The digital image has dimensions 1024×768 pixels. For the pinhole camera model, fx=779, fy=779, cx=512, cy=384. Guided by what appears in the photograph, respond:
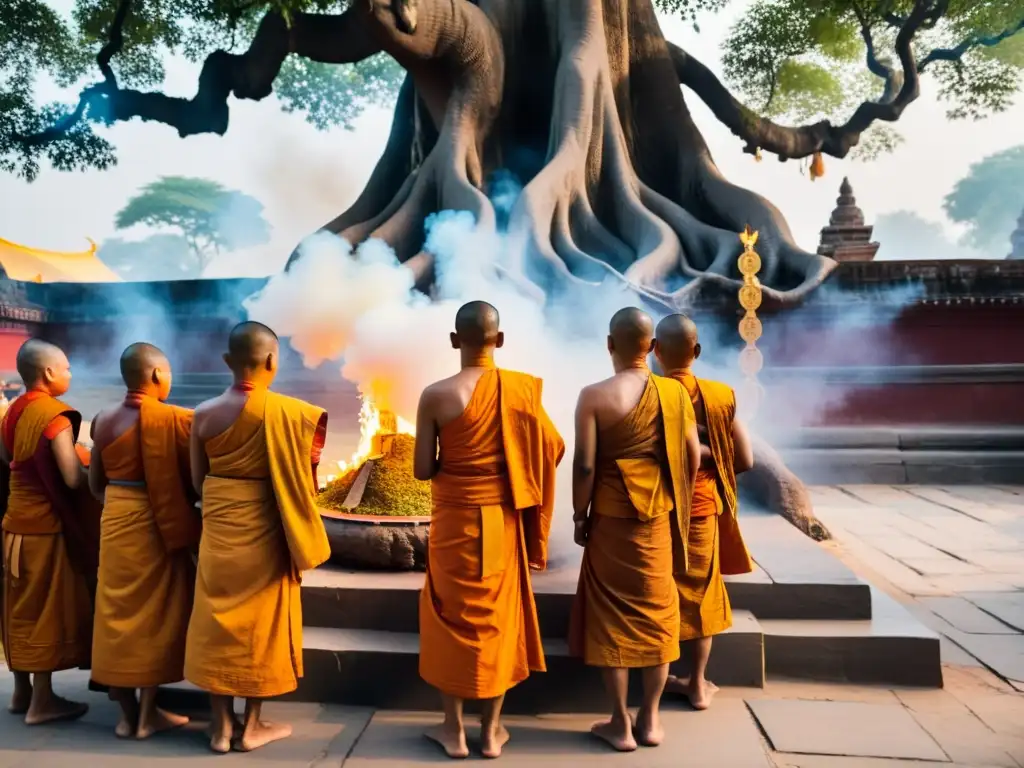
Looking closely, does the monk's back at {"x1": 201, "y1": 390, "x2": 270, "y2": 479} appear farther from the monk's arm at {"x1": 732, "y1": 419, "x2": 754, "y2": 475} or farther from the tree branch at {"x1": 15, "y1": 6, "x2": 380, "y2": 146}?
the tree branch at {"x1": 15, "y1": 6, "x2": 380, "y2": 146}

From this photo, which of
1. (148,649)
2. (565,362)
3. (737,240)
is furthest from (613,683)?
(737,240)

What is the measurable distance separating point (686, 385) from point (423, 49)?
21.4 ft

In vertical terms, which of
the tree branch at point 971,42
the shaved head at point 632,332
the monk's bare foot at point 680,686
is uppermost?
the tree branch at point 971,42

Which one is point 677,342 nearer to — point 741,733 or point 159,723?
point 741,733

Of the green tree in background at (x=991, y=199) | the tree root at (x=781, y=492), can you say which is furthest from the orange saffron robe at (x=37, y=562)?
A: the green tree in background at (x=991, y=199)

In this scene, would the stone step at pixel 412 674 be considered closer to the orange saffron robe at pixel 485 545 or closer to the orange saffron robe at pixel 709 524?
the orange saffron robe at pixel 709 524

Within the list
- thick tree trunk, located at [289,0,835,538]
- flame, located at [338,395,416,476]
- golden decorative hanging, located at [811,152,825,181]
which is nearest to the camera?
flame, located at [338,395,416,476]

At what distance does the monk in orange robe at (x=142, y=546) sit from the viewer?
268 centimetres

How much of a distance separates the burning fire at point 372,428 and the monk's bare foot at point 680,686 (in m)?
2.00

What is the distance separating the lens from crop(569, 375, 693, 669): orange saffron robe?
262cm

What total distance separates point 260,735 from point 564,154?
7.26 meters

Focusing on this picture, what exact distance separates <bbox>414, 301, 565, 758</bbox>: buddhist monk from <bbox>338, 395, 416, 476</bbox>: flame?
1.65 metres

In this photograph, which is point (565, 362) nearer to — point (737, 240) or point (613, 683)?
point (737, 240)

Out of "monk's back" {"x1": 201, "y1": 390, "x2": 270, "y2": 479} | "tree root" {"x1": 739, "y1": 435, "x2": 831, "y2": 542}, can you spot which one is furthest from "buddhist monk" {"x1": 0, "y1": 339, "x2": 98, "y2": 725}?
"tree root" {"x1": 739, "y1": 435, "x2": 831, "y2": 542}
